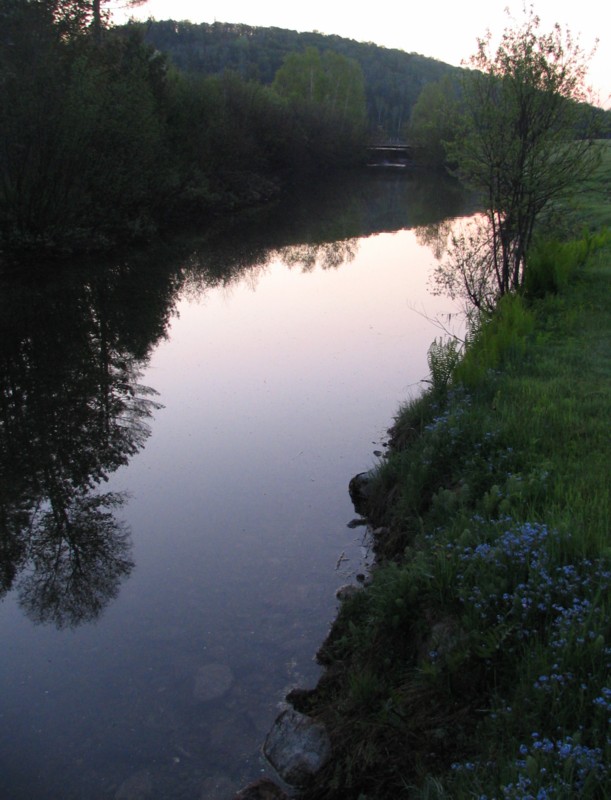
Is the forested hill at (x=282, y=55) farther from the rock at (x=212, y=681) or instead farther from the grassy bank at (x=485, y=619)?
the rock at (x=212, y=681)

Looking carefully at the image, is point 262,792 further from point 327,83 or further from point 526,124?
point 327,83

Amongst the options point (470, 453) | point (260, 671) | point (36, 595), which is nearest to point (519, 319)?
point (470, 453)

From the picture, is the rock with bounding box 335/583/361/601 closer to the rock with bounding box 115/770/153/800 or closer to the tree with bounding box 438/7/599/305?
the rock with bounding box 115/770/153/800

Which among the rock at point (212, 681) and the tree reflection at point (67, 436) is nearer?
the rock at point (212, 681)

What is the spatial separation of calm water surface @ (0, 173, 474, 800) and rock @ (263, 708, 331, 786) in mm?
117

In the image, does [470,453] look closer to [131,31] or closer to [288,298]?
[288,298]

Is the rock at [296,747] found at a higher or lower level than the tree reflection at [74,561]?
higher

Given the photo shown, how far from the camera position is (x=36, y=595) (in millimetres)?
5406

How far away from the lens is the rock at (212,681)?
14.4ft

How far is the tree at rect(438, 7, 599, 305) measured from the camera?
33.8ft

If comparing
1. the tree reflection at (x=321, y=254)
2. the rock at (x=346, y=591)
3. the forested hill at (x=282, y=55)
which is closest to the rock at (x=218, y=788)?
the rock at (x=346, y=591)

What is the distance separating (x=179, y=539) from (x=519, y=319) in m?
4.95

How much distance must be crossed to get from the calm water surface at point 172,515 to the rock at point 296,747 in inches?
4.6

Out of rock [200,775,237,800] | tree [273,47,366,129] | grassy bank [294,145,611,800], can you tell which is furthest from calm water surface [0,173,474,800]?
tree [273,47,366,129]
